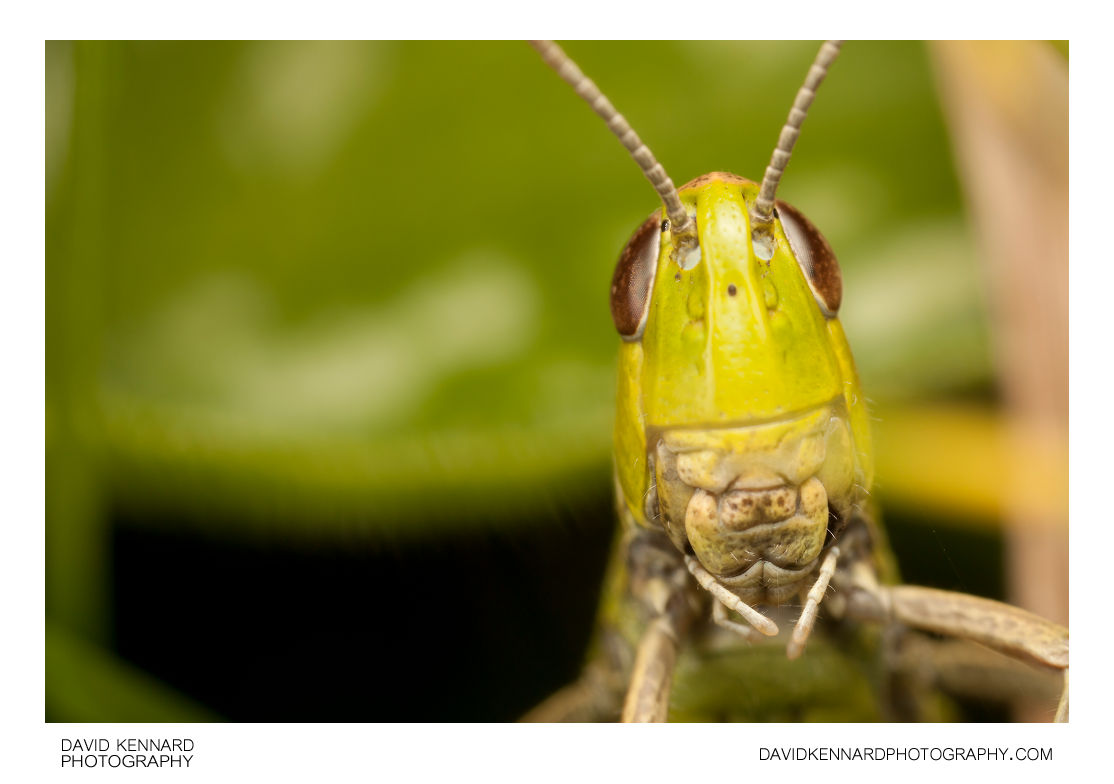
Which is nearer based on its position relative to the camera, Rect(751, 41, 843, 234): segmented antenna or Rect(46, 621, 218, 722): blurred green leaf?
Rect(751, 41, 843, 234): segmented antenna

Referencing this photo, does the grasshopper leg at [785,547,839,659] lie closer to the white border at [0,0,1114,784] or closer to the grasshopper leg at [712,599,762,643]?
the grasshopper leg at [712,599,762,643]
